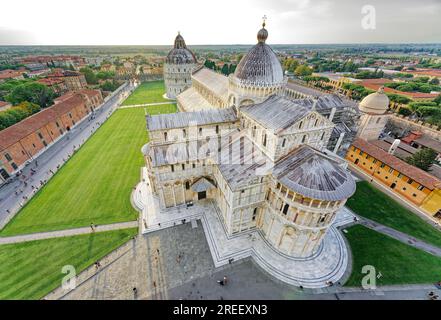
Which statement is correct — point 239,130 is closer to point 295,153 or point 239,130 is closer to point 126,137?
point 295,153

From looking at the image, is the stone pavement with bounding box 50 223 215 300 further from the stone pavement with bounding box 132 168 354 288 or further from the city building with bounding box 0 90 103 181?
the city building with bounding box 0 90 103 181

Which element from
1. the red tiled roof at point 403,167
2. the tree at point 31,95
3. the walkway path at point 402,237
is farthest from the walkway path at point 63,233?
the tree at point 31,95

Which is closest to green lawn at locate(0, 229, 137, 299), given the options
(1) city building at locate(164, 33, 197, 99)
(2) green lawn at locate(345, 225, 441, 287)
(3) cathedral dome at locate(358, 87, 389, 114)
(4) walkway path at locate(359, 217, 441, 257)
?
(2) green lawn at locate(345, 225, 441, 287)

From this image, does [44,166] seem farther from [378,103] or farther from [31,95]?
[378,103]

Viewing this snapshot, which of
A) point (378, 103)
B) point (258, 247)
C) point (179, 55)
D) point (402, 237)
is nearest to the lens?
point (258, 247)

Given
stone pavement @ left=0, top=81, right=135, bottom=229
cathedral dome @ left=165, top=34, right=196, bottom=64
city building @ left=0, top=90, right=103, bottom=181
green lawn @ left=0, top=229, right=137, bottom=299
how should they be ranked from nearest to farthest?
green lawn @ left=0, top=229, right=137, bottom=299, stone pavement @ left=0, top=81, right=135, bottom=229, city building @ left=0, top=90, right=103, bottom=181, cathedral dome @ left=165, top=34, right=196, bottom=64

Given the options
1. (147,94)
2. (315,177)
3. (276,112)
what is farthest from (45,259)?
(147,94)

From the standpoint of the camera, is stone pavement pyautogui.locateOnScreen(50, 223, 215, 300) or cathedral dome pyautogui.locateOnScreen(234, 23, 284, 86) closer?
stone pavement pyautogui.locateOnScreen(50, 223, 215, 300)
